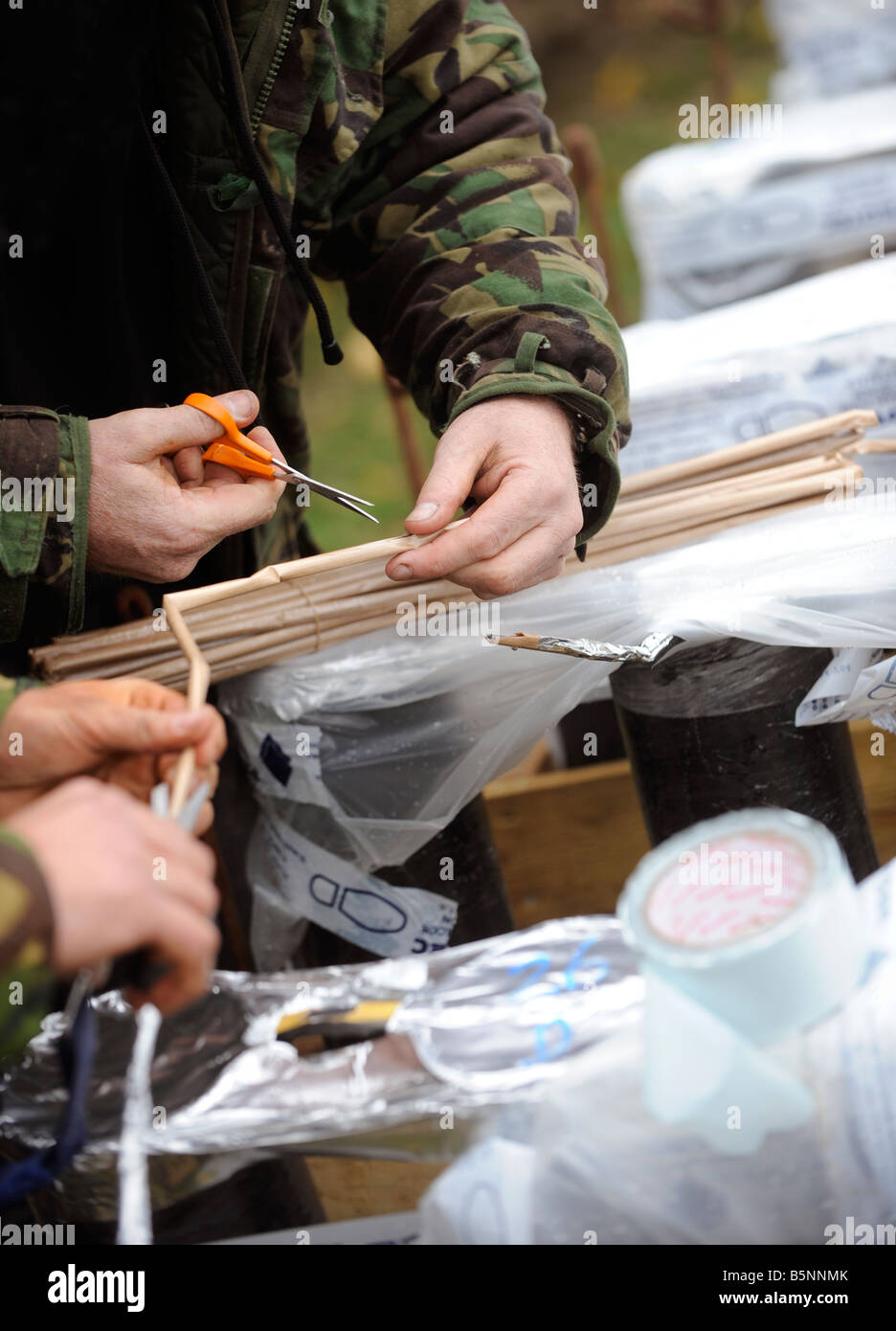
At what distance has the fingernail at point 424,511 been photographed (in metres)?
0.98

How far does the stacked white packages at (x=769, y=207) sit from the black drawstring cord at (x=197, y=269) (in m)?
1.09

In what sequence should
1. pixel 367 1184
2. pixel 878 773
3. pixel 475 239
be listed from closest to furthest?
pixel 367 1184
pixel 475 239
pixel 878 773

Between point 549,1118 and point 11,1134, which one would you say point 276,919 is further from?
point 549,1118

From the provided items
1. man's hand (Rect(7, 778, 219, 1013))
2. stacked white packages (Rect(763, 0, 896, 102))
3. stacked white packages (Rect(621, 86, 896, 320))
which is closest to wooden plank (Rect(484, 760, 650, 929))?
man's hand (Rect(7, 778, 219, 1013))

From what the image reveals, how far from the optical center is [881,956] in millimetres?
674

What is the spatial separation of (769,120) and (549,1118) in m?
1.87

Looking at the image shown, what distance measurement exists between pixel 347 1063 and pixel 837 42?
7.62ft

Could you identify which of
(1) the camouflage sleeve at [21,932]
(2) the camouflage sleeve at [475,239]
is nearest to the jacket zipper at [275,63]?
(2) the camouflage sleeve at [475,239]

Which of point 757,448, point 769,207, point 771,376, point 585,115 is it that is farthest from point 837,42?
point 585,115

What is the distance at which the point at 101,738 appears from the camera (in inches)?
28.0

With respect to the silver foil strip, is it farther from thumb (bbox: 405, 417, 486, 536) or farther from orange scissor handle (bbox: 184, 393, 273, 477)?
orange scissor handle (bbox: 184, 393, 273, 477)

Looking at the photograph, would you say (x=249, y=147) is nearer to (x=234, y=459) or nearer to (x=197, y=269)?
(x=197, y=269)

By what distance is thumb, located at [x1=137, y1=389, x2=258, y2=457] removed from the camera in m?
0.96

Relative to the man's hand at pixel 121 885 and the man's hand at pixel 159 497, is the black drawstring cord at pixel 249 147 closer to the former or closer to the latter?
the man's hand at pixel 159 497
